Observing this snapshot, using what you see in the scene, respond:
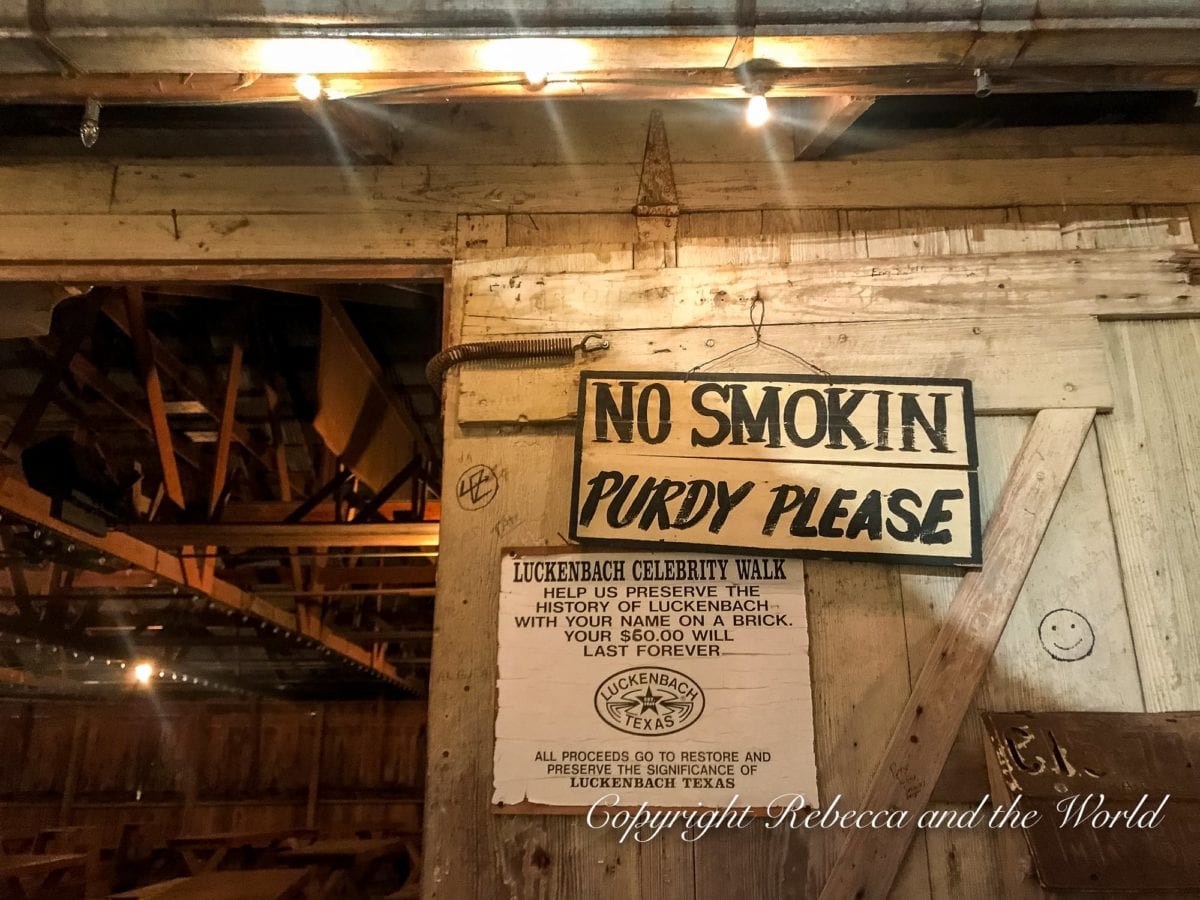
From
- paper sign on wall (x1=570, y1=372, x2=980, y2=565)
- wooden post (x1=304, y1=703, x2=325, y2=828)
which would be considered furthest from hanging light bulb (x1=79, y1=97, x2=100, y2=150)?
wooden post (x1=304, y1=703, x2=325, y2=828)

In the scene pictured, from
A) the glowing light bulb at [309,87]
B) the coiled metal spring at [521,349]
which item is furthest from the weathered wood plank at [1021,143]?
the glowing light bulb at [309,87]

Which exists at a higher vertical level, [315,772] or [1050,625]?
[1050,625]

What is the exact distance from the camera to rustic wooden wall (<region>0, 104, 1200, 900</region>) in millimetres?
1950

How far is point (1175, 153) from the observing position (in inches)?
96.1

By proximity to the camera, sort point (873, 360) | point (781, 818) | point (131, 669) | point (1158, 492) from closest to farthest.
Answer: point (781, 818), point (1158, 492), point (873, 360), point (131, 669)

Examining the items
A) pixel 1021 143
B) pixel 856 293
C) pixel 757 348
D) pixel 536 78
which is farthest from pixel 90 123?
pixel 1021 143

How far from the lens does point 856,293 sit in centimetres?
230

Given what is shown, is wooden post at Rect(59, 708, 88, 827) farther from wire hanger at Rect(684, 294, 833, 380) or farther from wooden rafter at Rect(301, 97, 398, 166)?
wire hanger at Rect(684, 294, 833, 380)

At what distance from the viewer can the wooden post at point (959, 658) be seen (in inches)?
73.6

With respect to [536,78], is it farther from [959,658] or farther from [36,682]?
[36,682]

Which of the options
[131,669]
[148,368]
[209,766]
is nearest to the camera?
[148,368]

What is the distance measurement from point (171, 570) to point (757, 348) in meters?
4.53

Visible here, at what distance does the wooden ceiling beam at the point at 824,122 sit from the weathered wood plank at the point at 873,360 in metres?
0.55

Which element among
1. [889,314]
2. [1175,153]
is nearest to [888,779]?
[889,314]
